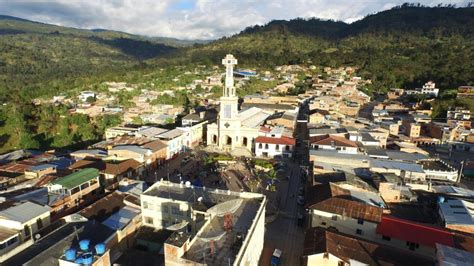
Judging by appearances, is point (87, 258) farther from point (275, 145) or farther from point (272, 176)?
point (275, 145)

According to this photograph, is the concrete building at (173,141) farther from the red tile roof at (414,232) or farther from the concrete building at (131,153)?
the red tile roof at (414,232)

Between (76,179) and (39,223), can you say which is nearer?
(39,223)

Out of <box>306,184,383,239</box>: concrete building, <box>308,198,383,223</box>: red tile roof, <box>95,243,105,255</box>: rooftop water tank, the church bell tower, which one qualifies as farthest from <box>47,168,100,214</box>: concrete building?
the church bell tower

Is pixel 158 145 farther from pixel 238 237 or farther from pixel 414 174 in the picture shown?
pixel 414 174

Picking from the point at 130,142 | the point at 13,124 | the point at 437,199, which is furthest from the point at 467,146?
the point at 13,124

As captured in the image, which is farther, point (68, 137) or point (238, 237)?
point (68, 137)

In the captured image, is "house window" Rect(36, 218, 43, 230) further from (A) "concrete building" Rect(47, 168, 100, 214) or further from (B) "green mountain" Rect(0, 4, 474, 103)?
(B) "green mountain" Rect(0, 4, 474, 103)

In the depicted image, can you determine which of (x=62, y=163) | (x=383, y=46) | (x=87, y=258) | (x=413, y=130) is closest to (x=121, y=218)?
(x=87, y=258)

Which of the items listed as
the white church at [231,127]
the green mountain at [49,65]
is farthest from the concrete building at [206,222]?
the green mountain at [49,65]
